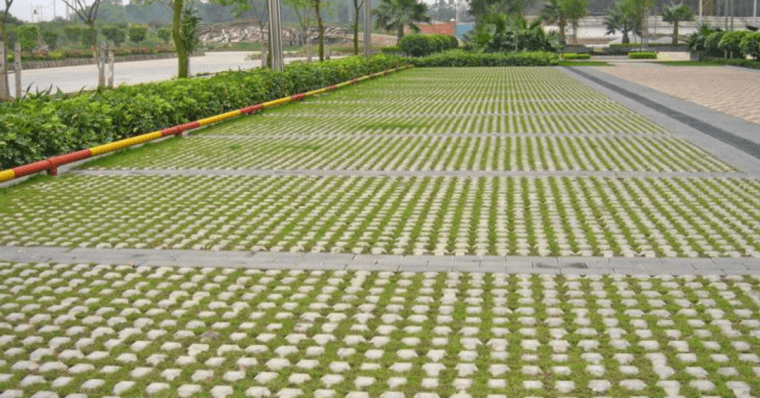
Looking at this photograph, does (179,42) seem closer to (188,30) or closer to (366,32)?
(188,30)

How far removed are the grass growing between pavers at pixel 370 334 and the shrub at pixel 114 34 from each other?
3547 inches

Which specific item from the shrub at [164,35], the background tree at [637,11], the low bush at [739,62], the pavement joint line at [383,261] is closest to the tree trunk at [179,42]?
the pavement joint line at [383,261]

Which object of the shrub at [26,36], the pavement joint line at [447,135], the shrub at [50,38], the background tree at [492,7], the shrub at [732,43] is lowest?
the pavement joint line at [447,135]

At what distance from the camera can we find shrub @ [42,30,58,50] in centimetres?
8094

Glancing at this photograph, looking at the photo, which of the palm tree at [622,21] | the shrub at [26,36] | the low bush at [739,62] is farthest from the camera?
the palm tree at [622,21]

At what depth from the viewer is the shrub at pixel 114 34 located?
90875mm

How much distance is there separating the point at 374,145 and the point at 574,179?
3578 mm

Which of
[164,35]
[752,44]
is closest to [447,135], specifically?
[752,44]

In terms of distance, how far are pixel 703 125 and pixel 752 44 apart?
92.5ft

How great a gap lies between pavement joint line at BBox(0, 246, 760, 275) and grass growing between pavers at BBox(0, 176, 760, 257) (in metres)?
0.16

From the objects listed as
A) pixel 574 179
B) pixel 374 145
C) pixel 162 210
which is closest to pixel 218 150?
pixel 374 145

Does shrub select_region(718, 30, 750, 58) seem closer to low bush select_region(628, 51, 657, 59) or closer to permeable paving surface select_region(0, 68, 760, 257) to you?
low bush select_region(628, 51, 657, 59)

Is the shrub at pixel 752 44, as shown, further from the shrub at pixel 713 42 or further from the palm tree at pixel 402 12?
the palm tree at pixel 402 12

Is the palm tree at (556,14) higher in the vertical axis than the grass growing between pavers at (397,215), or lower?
higher
